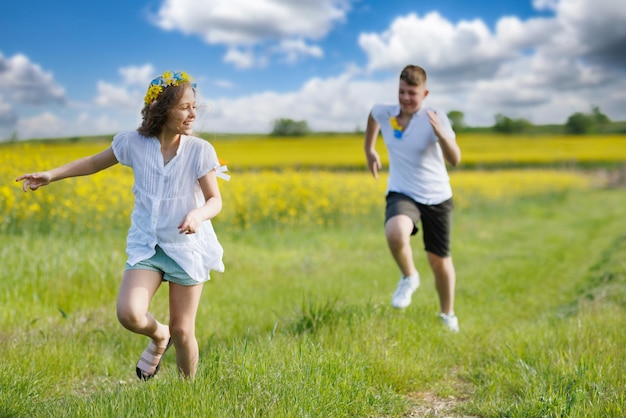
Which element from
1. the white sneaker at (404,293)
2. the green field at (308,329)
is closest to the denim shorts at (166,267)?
the green field at (308,329)

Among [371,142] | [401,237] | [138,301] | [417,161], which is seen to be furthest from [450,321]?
[138,301]

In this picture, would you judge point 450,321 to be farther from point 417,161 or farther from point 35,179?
point 35,179

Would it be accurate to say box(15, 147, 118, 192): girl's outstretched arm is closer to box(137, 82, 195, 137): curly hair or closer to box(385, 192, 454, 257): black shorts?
box(137, 82, 195, 137): curly hair

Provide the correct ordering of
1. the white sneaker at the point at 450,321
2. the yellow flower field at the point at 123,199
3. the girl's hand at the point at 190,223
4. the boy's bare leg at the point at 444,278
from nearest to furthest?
the girl's hand at the point at 190,223
the white sneaker at the point at 450,321
the boy's bare leg at the point at 444,278
the yellow flower field at the point at 123,199

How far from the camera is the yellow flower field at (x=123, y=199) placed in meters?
8.66

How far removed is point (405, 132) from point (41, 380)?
3204 millimetres

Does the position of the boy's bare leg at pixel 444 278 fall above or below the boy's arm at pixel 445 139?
below

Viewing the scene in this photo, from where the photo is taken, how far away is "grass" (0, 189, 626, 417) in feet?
10.3

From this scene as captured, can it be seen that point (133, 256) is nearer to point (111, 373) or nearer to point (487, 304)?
A: point (111, 373)

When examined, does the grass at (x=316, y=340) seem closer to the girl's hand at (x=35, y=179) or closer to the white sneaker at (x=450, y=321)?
the white sneaker at (x=450, y=321)

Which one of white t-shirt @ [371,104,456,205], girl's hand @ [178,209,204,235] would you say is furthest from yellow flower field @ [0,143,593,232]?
girl's hand @ [178,209,204,235]

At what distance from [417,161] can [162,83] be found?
2380 millimetres

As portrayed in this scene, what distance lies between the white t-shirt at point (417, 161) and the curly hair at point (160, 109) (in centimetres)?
218

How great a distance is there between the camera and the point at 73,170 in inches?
135
